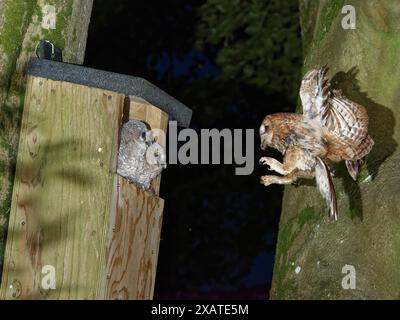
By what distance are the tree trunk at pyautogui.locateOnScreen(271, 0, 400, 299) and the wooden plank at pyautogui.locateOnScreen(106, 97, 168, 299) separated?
81cm

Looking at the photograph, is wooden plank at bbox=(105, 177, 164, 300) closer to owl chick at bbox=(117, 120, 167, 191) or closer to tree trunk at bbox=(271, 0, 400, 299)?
owl chick at bbox=(117, 120, 167, 191)

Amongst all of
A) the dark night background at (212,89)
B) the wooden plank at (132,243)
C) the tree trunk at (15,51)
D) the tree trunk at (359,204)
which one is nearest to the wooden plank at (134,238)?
the wooden plank at (132,243)

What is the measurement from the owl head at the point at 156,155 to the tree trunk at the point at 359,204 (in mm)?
775

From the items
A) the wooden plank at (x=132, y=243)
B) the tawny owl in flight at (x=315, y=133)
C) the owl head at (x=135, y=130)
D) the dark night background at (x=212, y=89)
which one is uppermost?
the dark night background at (x=212, y=89)

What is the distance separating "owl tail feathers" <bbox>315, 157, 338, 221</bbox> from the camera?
128 inches

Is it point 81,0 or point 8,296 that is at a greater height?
point 81,0

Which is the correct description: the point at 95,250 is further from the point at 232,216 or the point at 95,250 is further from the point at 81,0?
the point at 232,216

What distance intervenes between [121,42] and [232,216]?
1.99 meters

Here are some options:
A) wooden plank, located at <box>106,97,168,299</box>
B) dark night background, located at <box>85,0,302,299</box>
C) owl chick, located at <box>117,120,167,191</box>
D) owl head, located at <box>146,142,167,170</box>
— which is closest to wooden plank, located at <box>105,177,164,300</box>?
wooden plank, located at <box>106,97,168,299</box>

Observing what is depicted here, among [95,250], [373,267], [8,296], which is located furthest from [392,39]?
[8,296]

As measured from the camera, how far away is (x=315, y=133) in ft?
10.9

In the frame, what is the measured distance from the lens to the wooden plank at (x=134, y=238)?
363 cm

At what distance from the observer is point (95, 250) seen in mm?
3562

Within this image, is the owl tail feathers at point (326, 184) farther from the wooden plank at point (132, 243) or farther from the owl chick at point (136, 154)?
the owl chick at point (136, 154)
